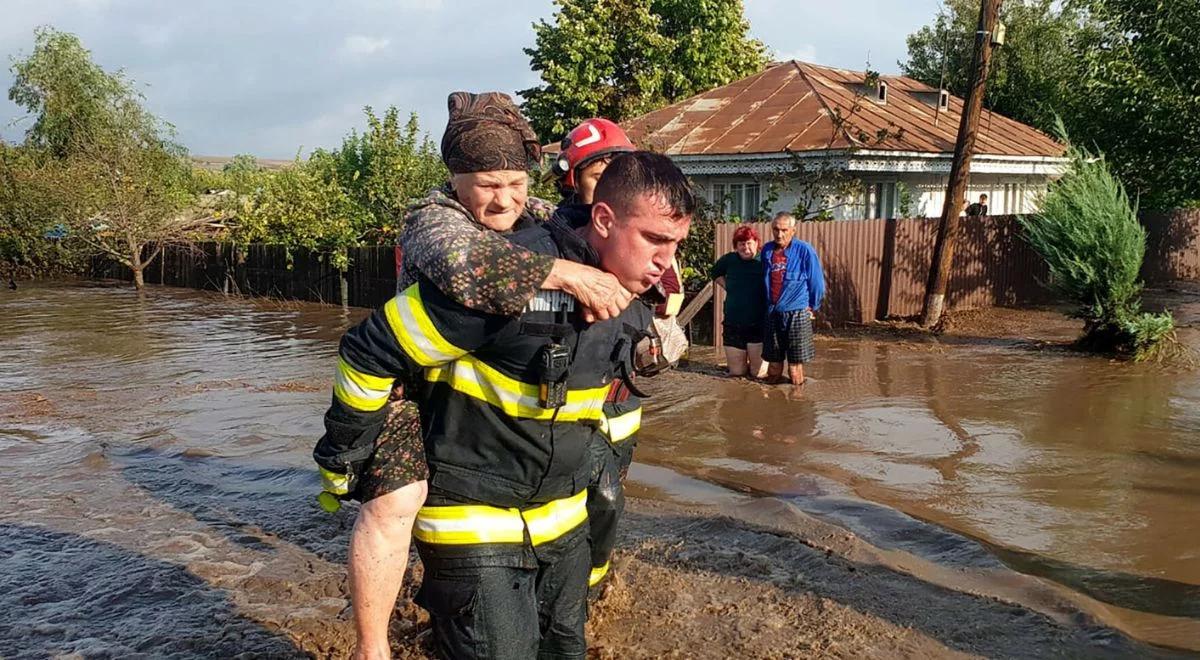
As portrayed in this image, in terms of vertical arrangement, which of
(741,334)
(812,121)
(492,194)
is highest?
(812,121)

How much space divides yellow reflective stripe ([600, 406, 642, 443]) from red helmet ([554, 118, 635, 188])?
970 mm

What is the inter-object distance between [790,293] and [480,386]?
806cm

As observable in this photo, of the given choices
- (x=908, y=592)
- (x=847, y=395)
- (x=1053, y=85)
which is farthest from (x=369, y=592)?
(x=1053, y=85)

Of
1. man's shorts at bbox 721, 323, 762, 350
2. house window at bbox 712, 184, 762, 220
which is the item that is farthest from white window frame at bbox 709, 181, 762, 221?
man's shorts at bbox 721, 323, 762, 350

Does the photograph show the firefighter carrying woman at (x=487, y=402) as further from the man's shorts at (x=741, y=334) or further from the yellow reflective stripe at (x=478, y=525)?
the man's shorts at (x=741, y=334)

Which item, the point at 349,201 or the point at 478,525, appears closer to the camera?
the point at 478,525

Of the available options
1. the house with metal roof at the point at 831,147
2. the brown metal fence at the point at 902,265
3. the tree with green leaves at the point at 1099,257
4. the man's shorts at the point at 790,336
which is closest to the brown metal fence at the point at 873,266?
the brown metal fence at the point at 902,265

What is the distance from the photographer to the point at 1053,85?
33594mm

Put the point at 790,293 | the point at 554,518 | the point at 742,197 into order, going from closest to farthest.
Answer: the point at 554,518 → the point at 790,293 → the point at 742,197

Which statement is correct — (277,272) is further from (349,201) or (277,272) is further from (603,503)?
(603,503)

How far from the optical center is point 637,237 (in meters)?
2.62

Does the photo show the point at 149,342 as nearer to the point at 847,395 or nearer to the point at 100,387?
the point at 100,387

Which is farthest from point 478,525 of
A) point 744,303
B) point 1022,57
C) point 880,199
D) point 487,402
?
point 1022,57

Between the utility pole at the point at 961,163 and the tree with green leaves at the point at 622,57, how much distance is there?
15.6 m
